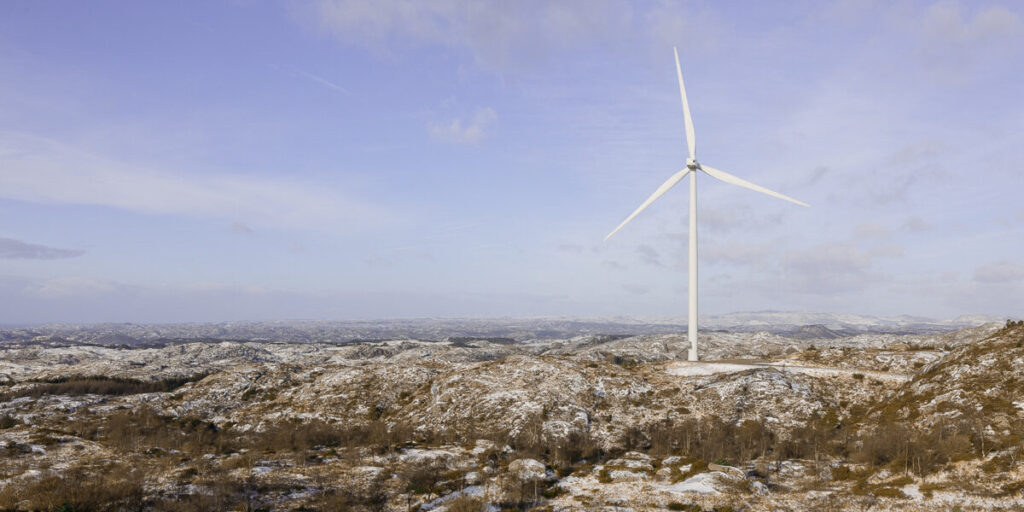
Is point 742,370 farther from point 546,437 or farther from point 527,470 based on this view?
point 527,470

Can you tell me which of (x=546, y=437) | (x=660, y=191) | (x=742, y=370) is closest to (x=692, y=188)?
(x=660, y=191)

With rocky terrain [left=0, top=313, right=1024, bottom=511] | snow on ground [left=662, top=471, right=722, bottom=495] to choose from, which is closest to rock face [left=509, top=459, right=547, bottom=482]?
rocky terrain [left=0, top=313, right=1024, bottom=511]

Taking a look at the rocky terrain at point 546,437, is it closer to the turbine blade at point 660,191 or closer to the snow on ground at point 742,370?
the snow on ground at point 742,370

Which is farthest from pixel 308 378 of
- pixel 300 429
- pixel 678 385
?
pixel 678 385

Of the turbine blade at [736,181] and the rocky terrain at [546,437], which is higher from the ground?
the turbine blade at [736,181]

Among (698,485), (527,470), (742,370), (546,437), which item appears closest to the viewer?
(698,485)

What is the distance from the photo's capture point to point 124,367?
15550cm

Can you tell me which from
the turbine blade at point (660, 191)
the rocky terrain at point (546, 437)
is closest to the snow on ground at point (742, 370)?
the rocky terrain at point (546, 437)

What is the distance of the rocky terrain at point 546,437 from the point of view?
113 ft

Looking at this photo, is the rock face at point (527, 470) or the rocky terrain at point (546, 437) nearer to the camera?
the rocky terrain at point (546, 437)

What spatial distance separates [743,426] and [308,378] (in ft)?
217

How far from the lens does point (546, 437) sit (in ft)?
183

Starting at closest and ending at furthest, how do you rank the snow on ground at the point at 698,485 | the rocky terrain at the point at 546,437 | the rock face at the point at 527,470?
the rocky terrain at the point at 546,437
the snow on ground at the point at 698,485
the rock face at the point at 527,470

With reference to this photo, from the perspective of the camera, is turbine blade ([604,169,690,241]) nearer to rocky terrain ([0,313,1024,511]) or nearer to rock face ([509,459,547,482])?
rocky terrain ([0,313,1024,511])
